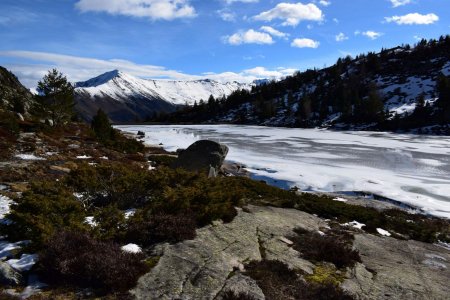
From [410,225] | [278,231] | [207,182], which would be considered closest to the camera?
[278,231]

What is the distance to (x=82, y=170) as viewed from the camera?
35.0 ft

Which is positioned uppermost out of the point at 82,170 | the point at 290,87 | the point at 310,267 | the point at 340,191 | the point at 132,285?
the point at 290,87

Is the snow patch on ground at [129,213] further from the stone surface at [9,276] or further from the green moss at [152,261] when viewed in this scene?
the stone surface at [9,276]

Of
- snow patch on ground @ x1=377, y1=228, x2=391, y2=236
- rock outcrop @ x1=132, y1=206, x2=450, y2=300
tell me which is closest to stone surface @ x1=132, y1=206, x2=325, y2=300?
rock outcrop @ x1=132, y1=206, x2=450, y2=300

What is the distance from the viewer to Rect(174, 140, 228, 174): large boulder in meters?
22.8

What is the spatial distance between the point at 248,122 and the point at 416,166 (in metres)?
107

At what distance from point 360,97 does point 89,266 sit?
428 ft

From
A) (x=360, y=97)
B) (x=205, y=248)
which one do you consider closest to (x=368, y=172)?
(x=205, y=248)

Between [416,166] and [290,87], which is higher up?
[290,87]

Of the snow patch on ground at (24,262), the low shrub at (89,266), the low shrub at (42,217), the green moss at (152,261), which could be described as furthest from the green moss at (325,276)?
the snow patch on ground at (24,262)

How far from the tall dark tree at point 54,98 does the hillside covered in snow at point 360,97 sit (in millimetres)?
75346

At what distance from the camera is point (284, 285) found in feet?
21.7

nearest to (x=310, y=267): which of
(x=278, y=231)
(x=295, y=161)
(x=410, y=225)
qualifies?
(x=278, y=231)

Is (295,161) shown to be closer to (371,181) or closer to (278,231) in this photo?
(371,181)
